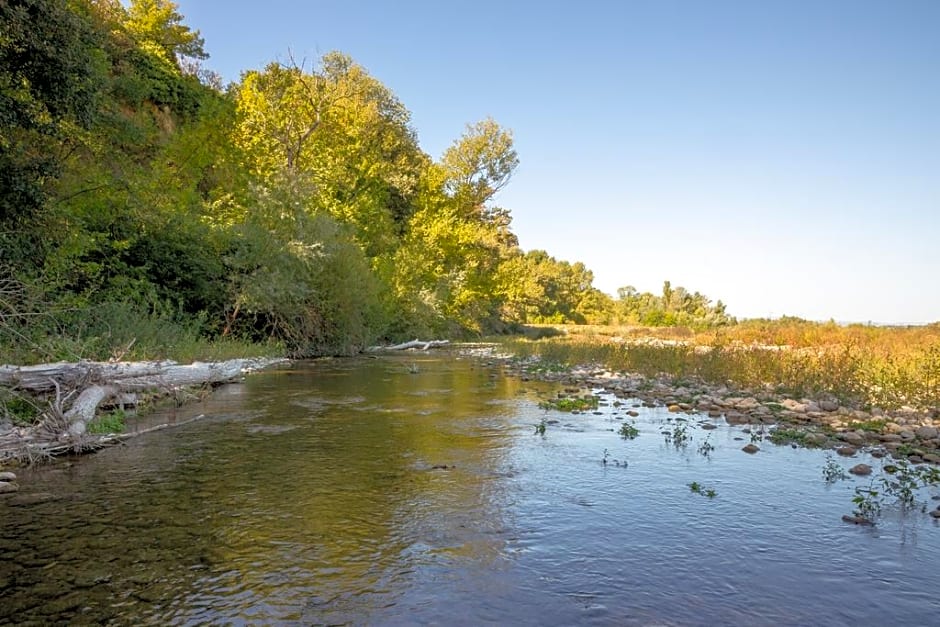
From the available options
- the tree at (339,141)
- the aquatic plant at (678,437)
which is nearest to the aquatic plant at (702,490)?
the aquatic plant at (678,437)

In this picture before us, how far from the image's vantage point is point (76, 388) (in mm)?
9312

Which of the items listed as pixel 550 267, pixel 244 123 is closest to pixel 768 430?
pixel 244 123

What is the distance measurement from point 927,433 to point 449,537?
841 cm

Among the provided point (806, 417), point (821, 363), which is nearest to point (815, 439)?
Answer: point (806, 417)

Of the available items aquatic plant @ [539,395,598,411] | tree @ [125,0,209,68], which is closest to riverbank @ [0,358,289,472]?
aquatic plant @ [539,395,598,411]

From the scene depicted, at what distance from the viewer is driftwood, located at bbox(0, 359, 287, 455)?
316 inches

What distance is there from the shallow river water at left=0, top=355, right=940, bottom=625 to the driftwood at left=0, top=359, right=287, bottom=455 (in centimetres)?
62

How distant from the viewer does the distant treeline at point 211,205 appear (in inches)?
462

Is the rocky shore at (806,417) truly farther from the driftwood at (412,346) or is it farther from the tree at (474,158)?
the tree at (474,158)

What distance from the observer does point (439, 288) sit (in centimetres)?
4222

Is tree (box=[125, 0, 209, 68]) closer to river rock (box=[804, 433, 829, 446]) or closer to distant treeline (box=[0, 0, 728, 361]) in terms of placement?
distant treeline (box=[0, 0, 728, 361])

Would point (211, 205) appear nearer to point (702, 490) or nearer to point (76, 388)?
point (76, 388)

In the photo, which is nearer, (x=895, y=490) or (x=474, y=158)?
(x=895, y=490)

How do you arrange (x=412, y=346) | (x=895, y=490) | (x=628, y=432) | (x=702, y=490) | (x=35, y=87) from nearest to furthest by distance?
1. (x=895, y=490)
2. (x=702, y=490)
3. (x=628, y=432)
4. (x=35, y=87)
5. (x=412, y=346)
